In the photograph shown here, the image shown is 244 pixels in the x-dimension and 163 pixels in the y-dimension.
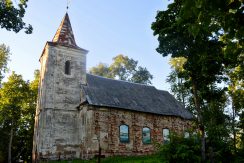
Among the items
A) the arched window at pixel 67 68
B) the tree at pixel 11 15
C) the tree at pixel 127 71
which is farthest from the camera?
the tree at pixel 127 71

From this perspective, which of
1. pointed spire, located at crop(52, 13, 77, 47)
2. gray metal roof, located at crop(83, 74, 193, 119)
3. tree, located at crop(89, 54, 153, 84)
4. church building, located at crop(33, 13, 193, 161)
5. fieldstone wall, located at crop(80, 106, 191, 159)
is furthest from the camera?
tree, located at crop(89, 54, 153, 84)

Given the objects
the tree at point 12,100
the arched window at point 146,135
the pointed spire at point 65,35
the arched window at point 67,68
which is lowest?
the arched window at point 146,135

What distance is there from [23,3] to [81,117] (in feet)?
42.9

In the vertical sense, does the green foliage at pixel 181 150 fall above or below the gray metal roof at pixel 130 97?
below

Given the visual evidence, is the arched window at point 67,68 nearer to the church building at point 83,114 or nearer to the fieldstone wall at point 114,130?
the church building at point 83,114

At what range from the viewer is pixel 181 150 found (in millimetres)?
13883

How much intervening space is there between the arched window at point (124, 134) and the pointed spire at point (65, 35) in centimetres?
913

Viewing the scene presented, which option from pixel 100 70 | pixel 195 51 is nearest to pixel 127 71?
pixel 100 70

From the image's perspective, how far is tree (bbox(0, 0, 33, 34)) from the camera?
12.0m

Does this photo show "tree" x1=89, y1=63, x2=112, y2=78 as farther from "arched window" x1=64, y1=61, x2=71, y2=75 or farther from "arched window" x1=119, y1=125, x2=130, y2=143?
"arched window" x1=119, y1=125, x2=130, y2=143

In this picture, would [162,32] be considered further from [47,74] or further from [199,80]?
[47,74]

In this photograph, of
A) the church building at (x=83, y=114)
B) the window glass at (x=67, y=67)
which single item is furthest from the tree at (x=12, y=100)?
the window glass at (x=67, y=67)

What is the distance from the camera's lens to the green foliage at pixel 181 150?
45.1 feet

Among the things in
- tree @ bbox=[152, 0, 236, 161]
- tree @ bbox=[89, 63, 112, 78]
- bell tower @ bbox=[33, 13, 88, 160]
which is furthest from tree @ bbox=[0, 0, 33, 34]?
tree @ bbox=[89, 63, 112, 78]
